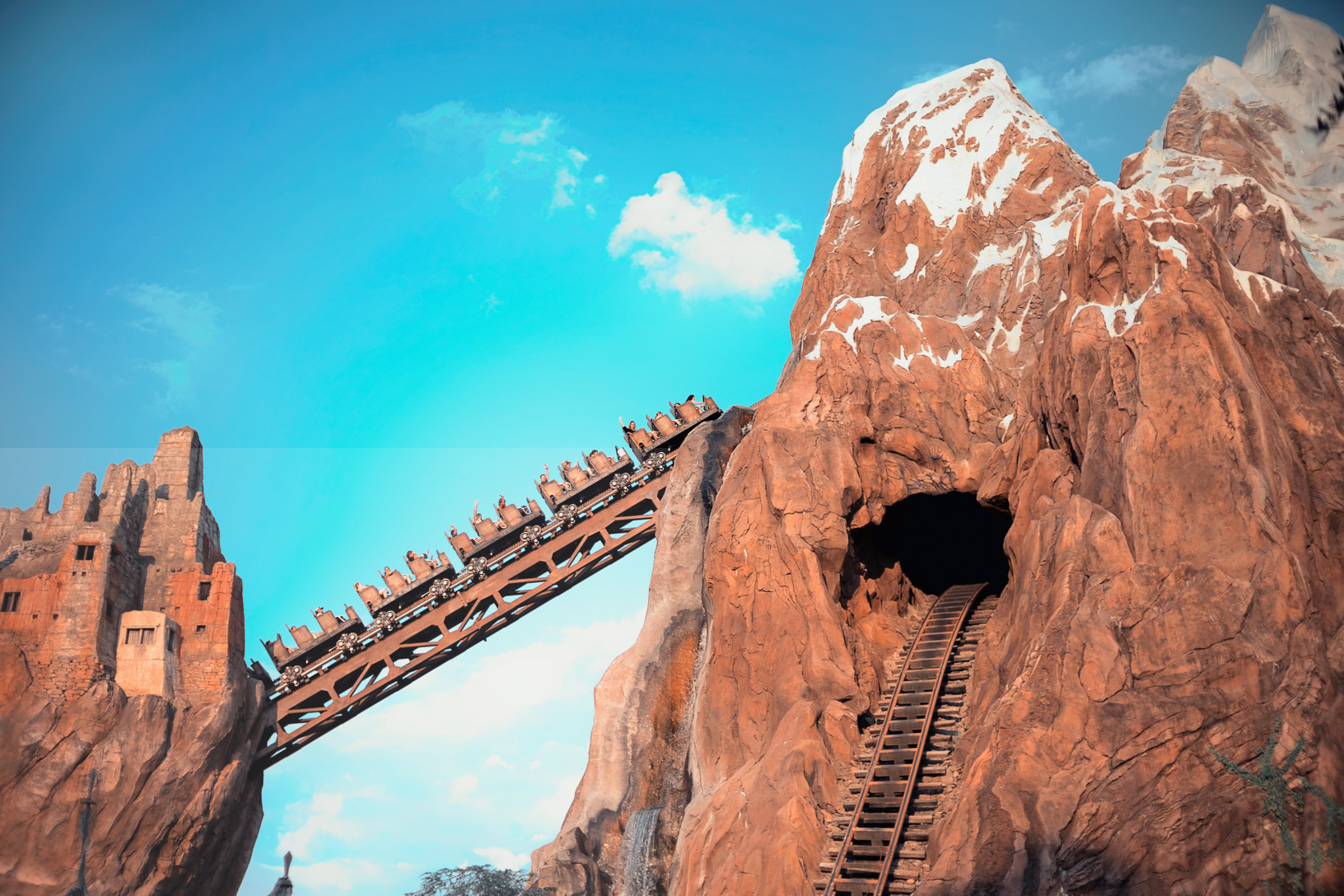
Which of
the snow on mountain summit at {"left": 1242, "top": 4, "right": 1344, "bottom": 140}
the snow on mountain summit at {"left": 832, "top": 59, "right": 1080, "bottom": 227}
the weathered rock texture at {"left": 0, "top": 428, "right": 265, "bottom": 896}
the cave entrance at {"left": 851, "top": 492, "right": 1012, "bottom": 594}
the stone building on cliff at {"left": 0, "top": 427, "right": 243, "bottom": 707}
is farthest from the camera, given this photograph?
the snow on mountain summit at {"left": 1242, "top": 4, "right": 1344, "bottom": 140}

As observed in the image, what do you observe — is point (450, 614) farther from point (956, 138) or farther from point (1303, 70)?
point (1303, 70)

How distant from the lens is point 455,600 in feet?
119

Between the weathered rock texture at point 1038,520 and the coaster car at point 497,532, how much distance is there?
630 centimetres

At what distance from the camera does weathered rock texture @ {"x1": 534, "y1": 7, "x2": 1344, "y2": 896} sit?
1534cm

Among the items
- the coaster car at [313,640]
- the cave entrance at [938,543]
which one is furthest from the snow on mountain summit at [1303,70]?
the coaster car at [313,640]

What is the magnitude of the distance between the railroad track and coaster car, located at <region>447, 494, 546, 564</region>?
51.6 feet

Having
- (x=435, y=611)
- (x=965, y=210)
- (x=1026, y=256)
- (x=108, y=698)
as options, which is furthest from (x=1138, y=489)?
(x=108, y=698)

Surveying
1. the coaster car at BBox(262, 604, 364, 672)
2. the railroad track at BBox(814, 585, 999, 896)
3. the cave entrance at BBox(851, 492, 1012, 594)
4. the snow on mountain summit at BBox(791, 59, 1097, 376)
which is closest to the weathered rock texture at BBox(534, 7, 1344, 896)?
the snow on mountain summit at BBox(791, 59, 1097, 376)

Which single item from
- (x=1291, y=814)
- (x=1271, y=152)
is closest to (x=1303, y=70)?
(x=1271, y=152)

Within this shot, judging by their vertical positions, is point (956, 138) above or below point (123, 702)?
above

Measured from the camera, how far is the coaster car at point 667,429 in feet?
119

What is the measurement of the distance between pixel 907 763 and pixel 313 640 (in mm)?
22780

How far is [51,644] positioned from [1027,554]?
27931 millimetres

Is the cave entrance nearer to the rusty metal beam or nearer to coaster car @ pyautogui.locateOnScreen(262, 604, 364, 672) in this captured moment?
the rusty metal beam
